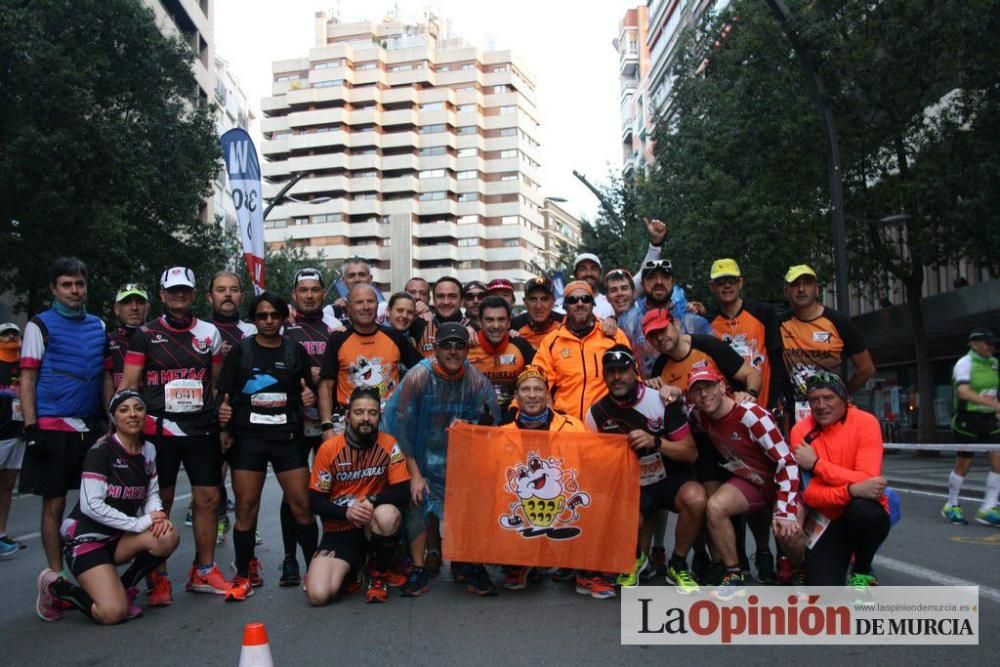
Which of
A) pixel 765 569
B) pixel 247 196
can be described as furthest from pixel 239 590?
pixel 247 196

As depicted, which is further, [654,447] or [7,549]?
[7,549]

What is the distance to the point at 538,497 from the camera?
721cm

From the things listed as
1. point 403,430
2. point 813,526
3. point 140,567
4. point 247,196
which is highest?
point 247,196

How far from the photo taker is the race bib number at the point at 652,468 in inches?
285

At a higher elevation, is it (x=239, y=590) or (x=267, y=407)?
(x=267, y=407)

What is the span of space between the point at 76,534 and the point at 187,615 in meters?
0.87

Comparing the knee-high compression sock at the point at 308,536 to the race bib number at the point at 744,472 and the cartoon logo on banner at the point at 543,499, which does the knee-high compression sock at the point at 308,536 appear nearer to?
the cartoon logo on banner at the point at 543,499

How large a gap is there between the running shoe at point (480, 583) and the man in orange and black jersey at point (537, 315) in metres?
2.15

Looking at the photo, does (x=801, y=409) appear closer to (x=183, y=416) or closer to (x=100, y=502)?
(x=183, y=416)

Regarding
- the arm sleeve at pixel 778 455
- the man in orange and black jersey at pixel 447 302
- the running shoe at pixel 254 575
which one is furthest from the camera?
the man in orange and black jersey at pixel 447 302

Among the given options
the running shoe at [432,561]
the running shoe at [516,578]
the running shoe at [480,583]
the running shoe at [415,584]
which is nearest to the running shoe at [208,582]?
the running shoe at [415,584]

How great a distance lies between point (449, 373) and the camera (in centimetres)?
734

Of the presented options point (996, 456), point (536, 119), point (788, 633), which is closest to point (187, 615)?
point (788, 633)

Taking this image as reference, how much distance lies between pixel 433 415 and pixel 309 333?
1.56 meters
